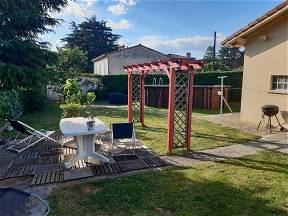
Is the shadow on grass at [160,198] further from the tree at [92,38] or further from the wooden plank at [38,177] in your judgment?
the tree at [92,38]

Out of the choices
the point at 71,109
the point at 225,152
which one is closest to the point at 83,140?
the point at 225,152

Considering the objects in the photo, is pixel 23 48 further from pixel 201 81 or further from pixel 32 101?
pixel 201 81

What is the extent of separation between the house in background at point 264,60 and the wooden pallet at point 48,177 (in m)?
8.48

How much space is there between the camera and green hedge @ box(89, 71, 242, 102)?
18566mm

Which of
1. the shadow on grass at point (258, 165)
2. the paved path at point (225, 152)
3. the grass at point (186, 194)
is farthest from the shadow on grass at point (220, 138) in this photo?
the grass at point (186, 194)

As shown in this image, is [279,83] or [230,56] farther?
[230,56]

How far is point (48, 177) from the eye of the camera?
553 centimetres

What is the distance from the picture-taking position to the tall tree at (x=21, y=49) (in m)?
10.2

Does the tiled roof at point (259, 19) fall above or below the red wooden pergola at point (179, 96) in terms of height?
above

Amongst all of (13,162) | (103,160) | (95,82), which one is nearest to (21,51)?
(13,162)

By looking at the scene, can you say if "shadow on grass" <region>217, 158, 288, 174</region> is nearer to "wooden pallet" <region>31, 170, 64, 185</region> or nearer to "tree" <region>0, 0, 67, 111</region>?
"wooden pallet" <region>31, 170, 64, 185</region>

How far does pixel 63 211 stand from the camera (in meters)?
4.22

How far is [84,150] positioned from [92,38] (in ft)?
134

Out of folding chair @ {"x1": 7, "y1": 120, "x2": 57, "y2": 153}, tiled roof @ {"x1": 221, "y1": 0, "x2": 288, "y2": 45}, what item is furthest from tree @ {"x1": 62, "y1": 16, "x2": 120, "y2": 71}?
folding chair @ {"x1": 7, "y1": 120, "x2": 57, "y2": 153}
